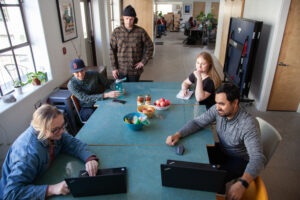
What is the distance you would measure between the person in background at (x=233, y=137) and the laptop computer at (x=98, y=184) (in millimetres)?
604

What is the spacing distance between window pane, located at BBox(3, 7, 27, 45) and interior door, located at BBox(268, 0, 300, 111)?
4.02m

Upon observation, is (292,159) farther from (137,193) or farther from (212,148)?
(137,193)

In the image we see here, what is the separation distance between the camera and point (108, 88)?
116 inches

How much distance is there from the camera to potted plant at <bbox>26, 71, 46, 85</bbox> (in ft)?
9.90

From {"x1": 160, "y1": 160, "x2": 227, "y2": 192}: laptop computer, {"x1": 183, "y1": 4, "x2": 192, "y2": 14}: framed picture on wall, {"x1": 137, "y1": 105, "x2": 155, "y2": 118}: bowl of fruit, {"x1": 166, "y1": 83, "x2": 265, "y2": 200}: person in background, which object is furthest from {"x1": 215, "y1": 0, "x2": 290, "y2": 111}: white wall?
{"x1": 183, "y1": 4, "x2": 192, "y2": 14}: framed picture on wall

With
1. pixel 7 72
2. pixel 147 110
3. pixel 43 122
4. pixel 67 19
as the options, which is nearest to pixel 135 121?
pixel 147 110

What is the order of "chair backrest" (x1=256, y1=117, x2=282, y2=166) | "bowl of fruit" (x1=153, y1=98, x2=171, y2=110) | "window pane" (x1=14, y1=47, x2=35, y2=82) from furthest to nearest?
"window pane" (x1=14, y1=47, x2=35, y2=82), "bowl of fruit" (x1=153, y1=98, x2=171, y2=110), "chair backrest" (x1=256, y1=117, x2=282, y2=166)

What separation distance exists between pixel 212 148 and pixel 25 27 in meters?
2.95

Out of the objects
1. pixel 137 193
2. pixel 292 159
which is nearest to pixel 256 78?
pixel 292 159

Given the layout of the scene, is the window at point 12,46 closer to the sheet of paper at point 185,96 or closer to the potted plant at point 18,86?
the potted plant at point 18,86

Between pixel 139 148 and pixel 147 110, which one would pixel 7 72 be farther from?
pixel 139 148

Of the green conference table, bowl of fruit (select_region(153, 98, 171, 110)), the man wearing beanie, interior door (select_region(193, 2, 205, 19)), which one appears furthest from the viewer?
interior door (select_region(193, 2, 205, 19))

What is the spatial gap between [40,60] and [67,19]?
3.24ft

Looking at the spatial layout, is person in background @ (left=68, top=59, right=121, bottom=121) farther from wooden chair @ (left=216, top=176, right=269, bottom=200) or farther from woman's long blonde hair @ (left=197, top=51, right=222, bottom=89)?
wooden chair @ (left=216, top=176, right=269, bottom=200)
